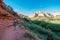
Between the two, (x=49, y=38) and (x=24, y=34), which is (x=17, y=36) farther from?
(x=49, y=38)

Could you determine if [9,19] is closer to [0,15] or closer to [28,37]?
[0,15]

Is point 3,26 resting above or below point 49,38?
above

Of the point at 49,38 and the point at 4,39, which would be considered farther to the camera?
the point at 49,38

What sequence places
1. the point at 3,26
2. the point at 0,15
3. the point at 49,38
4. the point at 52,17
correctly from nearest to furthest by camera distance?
1. the point at 3,26
2. the point at 0,15
3. the point at 49,38
4. the point at 52,17

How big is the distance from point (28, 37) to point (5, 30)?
3.93 ft

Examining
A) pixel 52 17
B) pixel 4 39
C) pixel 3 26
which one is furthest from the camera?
pixel 52 17

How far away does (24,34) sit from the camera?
1048 centimetres

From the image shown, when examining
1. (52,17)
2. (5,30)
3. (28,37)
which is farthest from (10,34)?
(52,17)

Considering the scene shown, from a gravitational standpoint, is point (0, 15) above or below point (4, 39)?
above

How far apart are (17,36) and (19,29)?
879 mm

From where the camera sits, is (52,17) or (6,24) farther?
(52,17)

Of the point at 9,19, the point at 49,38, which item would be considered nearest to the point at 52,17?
the point at 49,38

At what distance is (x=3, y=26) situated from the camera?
32.9 ft

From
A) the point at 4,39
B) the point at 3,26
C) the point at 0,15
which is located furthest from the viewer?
the point at 0,15
